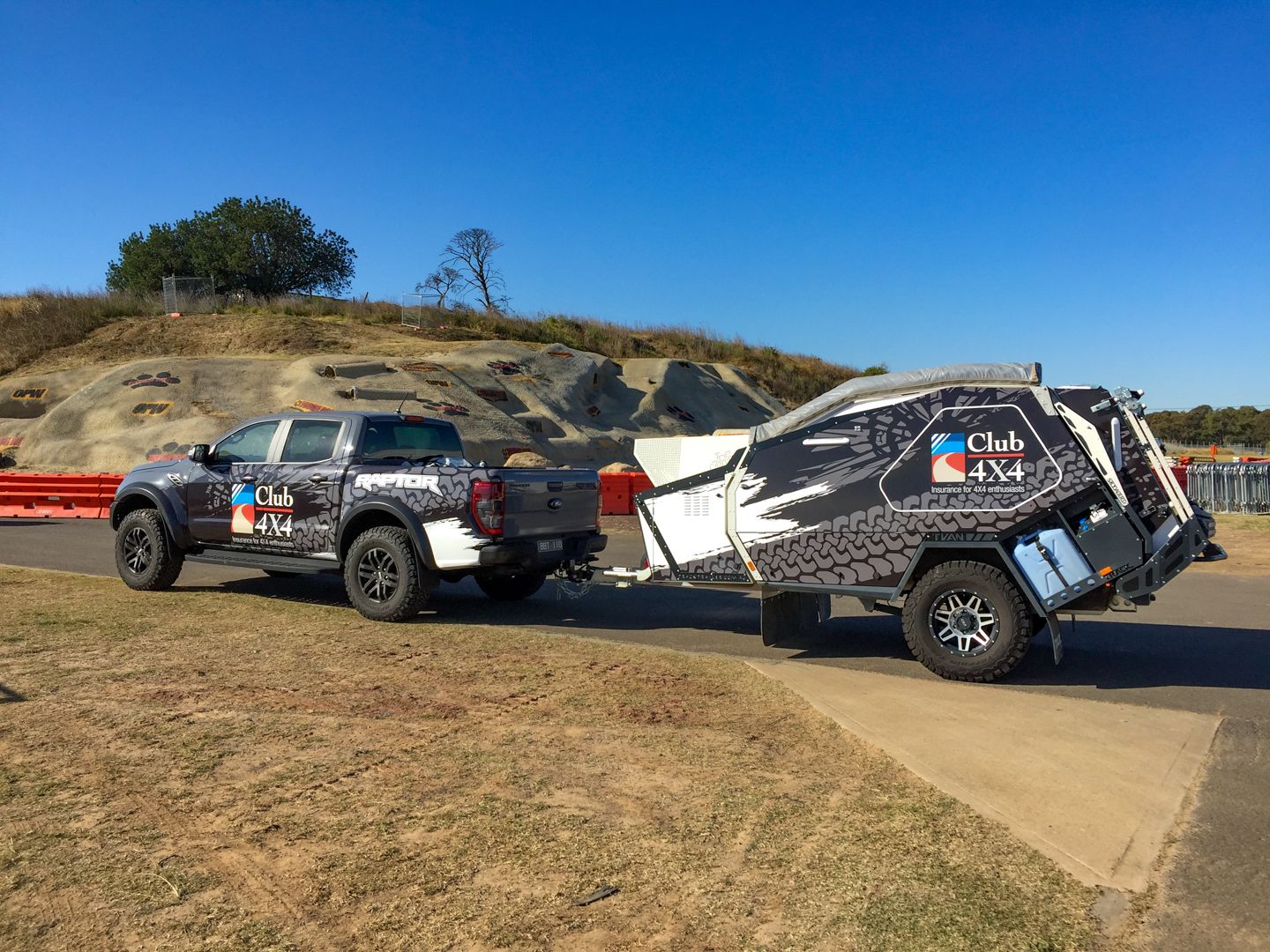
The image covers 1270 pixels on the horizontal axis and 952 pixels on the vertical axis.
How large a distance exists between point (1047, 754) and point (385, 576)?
5.96m

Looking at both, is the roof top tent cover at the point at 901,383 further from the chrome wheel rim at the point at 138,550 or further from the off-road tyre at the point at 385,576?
the chrome wheel rim at the point at 138,550

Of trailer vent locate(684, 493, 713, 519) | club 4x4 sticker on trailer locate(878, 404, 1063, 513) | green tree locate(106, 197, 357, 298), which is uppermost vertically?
green tree locate(106, 197, 357, 298)

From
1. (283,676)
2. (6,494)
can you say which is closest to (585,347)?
(6,494)

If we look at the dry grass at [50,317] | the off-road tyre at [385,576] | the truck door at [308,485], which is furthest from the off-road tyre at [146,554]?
the dry grass at [50,317]

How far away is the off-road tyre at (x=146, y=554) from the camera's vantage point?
10.7 metres

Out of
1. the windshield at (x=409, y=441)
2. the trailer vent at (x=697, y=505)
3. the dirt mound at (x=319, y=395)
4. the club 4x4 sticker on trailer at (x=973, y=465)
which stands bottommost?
the trailer vent at (x=697, y=505)

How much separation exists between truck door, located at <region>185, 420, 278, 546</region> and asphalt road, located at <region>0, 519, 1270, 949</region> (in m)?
0.97

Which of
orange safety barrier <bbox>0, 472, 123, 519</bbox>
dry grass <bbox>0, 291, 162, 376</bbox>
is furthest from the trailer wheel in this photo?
dry grass <bbox>0, 291, 162, 376</bbox>

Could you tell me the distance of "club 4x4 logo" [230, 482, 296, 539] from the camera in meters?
9.88

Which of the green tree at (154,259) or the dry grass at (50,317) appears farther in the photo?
the green tree at (154,259)

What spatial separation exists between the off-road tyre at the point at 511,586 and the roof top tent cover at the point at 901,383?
382 centimetres

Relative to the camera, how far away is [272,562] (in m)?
9.94

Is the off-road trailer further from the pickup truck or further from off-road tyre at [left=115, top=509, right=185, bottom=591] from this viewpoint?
off-road tyre at [left=115, top=509, right=185, bottom=591]

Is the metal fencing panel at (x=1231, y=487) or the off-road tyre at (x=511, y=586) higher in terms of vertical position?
the metal fencing panel at (x=1231, y=487)
